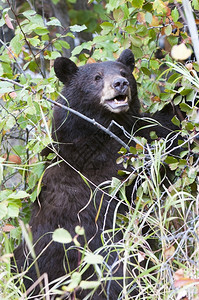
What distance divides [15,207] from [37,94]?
91cm

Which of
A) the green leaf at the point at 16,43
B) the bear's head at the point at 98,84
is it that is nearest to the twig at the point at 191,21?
the bear's head at the point at 98,84

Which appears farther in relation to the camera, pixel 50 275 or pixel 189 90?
pixel 50 275

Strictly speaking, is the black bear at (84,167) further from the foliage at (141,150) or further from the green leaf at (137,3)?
the green leaf at (137,3)

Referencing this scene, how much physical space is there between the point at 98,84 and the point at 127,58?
421mm

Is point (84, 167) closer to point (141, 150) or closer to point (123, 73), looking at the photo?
point (141, 150)

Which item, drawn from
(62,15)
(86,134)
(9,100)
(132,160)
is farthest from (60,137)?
(62,15)

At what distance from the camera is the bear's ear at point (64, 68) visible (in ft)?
15.0

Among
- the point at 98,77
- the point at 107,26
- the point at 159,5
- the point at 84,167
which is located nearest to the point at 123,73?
the point at 98,77

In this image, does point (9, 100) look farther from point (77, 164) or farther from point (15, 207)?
point (15, 207)

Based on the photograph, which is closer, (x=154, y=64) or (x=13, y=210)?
(x=13, y=210)

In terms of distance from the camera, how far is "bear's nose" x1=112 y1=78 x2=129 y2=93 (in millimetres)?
4148

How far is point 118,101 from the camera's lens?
427 centimetres

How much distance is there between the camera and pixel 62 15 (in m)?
7.57

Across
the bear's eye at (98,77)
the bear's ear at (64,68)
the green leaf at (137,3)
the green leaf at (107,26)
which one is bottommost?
the bear's eye at (98,77)
